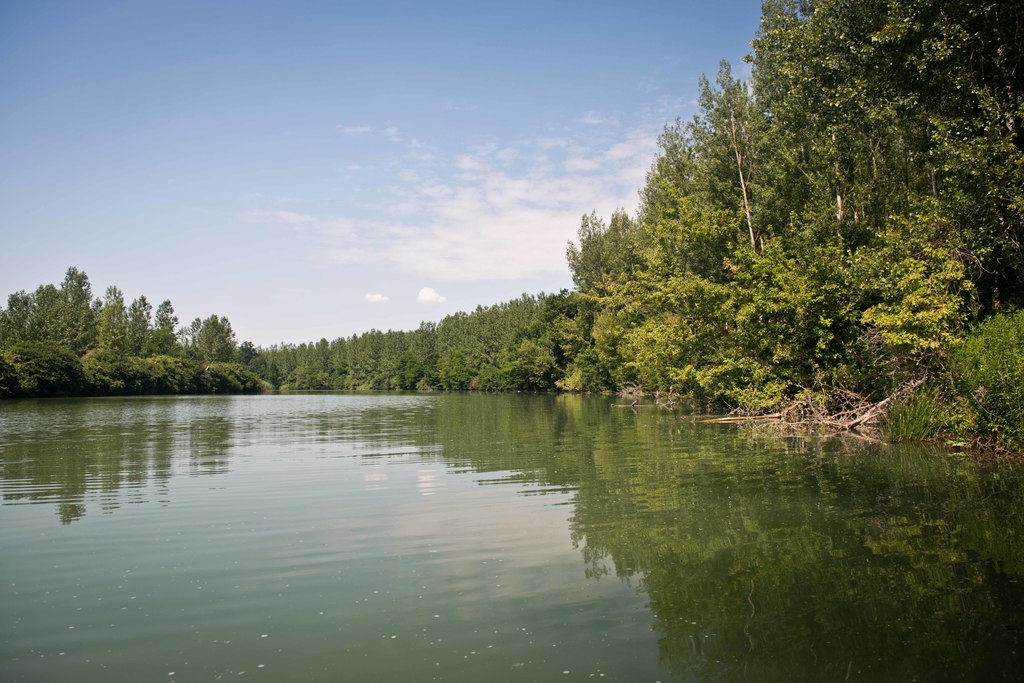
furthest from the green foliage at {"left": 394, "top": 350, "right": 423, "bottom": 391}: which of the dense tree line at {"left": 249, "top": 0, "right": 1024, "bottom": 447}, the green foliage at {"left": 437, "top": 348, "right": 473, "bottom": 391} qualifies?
the dense tree line at {"left": 249, "top": 0, "right": 1024, "bottom": 447}

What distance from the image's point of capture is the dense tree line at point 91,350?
3054 inches

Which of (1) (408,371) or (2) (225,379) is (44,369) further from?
(1) (408,371)

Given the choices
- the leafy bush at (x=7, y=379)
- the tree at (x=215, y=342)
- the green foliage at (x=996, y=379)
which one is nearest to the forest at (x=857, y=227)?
the green foliage at (x=996, y=379)

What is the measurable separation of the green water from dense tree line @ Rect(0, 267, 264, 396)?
73796 mm

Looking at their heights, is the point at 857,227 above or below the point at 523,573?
above

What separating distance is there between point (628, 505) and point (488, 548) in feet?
12.3

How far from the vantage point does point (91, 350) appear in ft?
319

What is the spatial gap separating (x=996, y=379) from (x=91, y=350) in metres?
110

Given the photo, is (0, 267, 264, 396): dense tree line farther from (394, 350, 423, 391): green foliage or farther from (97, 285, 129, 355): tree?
(394, 350, 423, 391): green foliage

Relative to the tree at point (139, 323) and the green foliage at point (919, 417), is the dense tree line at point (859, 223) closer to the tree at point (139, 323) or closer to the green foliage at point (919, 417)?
the green foliage at point (919, 417)

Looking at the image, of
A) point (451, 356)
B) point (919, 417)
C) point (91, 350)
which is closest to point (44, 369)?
point (91, 350)

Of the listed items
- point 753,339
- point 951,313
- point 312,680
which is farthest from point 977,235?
point 312,680

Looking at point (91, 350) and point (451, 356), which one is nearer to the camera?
point (91, 350)

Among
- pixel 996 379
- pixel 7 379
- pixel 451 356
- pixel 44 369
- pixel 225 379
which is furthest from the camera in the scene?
pixel 451 356
